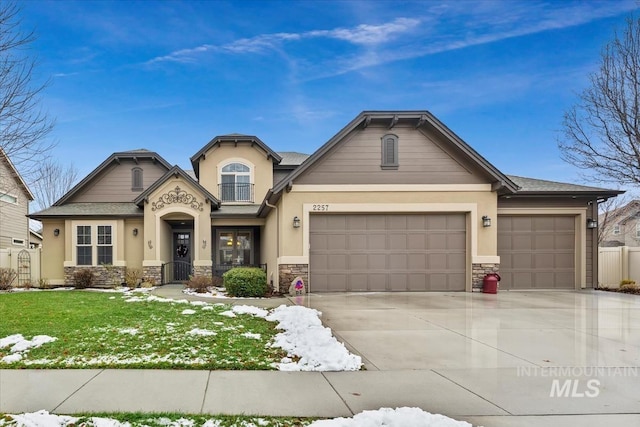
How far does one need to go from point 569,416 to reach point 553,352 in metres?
2.31

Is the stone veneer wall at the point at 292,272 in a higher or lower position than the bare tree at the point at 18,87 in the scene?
lower

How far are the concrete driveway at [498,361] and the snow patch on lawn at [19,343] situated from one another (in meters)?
4.41

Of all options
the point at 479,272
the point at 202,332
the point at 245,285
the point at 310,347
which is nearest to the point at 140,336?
the point at 202,332

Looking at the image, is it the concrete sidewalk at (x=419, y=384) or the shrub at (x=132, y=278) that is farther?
the shrub at (x=132, y=278)

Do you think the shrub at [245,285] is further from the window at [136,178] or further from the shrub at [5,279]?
the shrub at [5,279]

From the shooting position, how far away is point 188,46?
56.6 feet

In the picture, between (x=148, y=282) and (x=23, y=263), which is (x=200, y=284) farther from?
(x=23, y=263)

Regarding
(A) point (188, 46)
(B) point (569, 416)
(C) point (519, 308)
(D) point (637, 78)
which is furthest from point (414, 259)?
(A) point (188, 46)

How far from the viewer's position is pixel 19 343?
5.38 metres

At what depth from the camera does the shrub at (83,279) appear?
15.0 m

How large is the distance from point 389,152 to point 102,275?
13.4 m

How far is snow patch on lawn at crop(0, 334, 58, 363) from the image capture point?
15.9 feet

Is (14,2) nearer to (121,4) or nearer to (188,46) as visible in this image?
(121,4)

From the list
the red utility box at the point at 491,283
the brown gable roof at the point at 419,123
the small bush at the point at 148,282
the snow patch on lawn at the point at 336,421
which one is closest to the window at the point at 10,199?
the small bush at the point at 148,282
